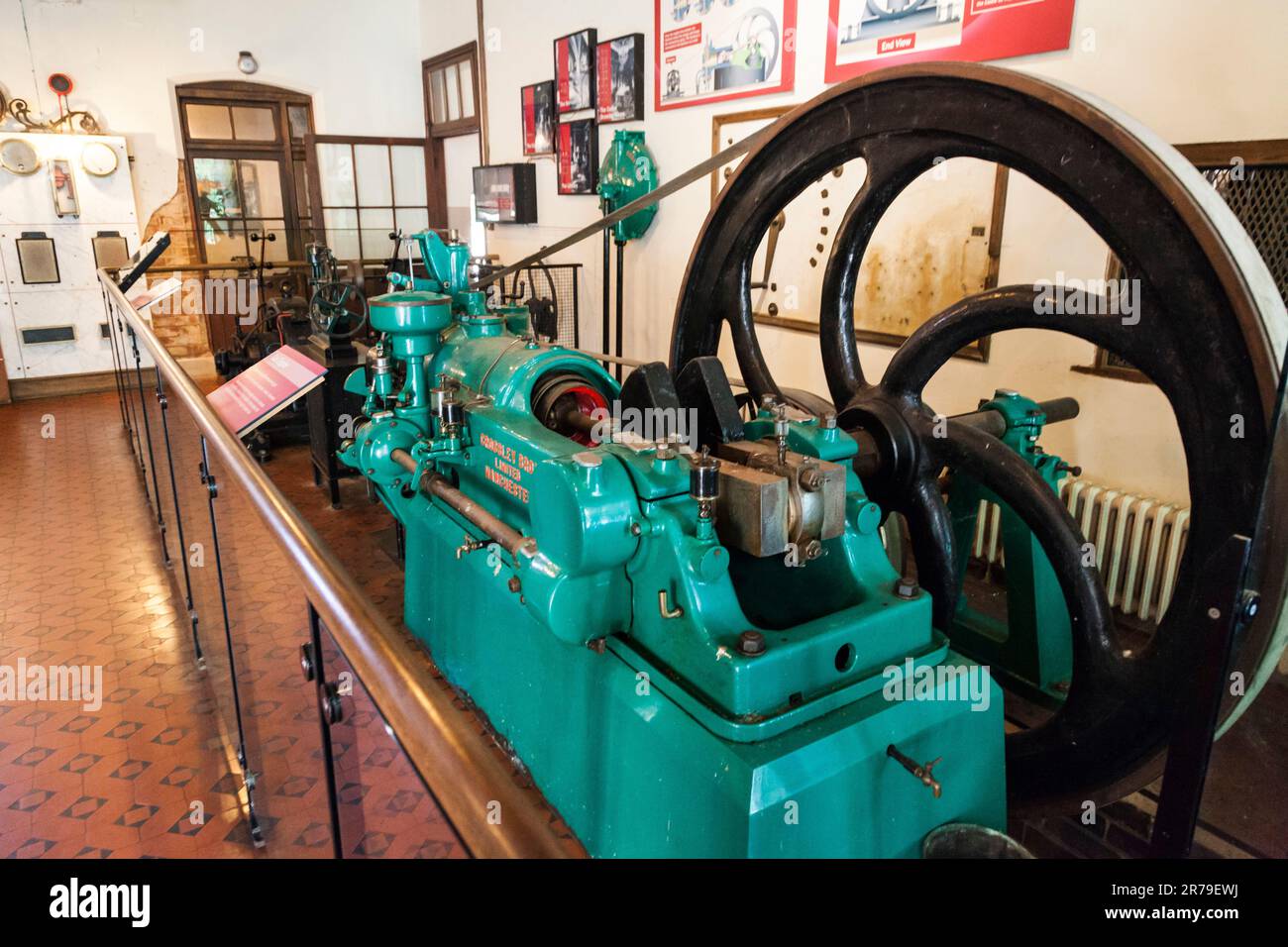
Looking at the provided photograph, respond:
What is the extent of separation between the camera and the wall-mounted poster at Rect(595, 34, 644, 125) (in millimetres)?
4691

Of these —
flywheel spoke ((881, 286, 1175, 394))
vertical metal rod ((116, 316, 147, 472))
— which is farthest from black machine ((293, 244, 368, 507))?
flywheel spoke ((881, 286, 1175, 394))

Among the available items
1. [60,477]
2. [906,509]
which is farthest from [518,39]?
[906,509]

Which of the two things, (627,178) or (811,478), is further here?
(627,178)

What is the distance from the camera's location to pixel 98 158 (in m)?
5.80

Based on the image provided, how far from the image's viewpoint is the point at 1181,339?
1.07 m

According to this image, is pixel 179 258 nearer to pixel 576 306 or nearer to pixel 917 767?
pixel 576 306

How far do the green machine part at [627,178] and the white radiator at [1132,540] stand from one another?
285 cm

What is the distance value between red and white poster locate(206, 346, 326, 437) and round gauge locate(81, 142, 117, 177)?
5.03 metres

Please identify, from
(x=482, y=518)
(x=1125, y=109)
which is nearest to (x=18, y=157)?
(x=482, y=518)

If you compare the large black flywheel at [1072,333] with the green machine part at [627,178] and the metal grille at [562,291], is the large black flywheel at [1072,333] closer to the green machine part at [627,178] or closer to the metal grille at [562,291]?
the green machine part at [627,178]

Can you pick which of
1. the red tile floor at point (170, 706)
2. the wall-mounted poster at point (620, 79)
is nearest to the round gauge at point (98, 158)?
the red tile floor at point (170, 706)

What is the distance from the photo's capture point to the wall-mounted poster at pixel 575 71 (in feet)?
16.6

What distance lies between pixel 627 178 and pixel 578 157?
0.80 metres

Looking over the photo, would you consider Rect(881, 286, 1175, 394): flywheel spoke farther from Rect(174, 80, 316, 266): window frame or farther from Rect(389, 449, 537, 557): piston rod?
Rect(174, 80, 316, 266): window frame
